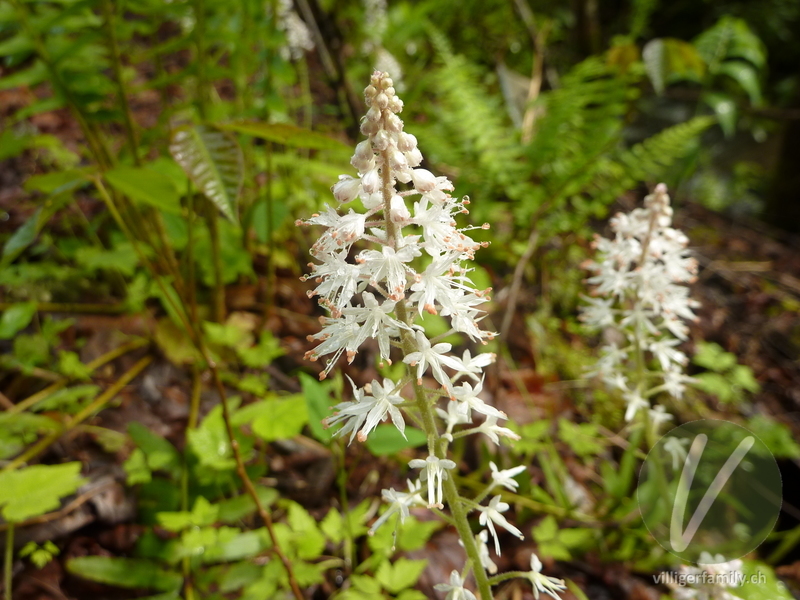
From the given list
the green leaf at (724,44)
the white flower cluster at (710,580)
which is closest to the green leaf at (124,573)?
the white flower cluster at (710,580)

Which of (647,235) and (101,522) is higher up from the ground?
(647,235)

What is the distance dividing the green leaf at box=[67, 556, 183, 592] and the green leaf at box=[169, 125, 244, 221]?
1.36 meters

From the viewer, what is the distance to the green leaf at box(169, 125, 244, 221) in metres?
1.50

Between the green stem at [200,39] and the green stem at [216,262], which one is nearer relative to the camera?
the green stem at [200,39]

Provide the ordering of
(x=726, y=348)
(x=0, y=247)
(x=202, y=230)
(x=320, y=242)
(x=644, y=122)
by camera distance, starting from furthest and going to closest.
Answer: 1. (x=644, y=122)
2. (x=726, y=348)
3. (x=0, y=247)
4. (x=202, y=230)
5. (x=320, y=242)

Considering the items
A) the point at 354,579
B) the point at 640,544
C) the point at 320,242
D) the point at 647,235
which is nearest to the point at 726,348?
the point at 640,544

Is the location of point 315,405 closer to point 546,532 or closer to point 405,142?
point 405,142

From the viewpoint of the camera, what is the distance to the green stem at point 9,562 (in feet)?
5.73

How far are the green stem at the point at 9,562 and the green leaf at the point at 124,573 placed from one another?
0.66 ft

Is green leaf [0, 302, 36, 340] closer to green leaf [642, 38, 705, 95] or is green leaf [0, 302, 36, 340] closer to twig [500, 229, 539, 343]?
twig [500, 229, 539, 343]

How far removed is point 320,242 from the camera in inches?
45.3

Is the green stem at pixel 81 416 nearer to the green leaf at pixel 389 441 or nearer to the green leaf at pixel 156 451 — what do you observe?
the green leaf at pixel 156 451

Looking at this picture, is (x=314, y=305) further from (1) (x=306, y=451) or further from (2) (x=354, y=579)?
(2) (x=354, y=579)

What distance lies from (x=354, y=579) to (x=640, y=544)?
1.62m
